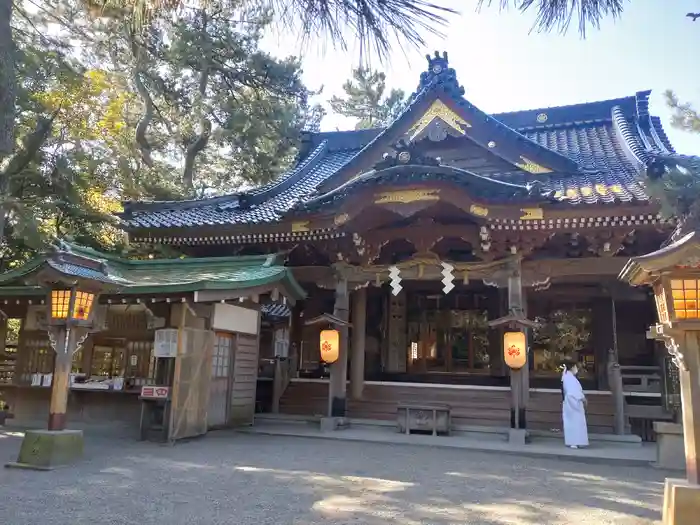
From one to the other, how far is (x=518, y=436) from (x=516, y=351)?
148 centimetres

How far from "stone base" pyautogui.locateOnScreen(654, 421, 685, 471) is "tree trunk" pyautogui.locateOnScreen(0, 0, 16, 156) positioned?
9692 mm

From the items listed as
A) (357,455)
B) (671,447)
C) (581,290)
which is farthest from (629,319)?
(357,455)

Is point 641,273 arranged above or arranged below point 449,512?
above

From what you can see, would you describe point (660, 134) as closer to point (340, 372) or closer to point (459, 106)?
point (459, 106)

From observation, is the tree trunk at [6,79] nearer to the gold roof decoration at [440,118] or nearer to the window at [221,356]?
the window at [221,356]

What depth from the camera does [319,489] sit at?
5.97m

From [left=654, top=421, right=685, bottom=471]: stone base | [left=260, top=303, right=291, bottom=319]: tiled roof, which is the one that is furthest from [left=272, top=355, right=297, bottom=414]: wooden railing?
[left=654, top=421, right=685, bottom=471]: stone base

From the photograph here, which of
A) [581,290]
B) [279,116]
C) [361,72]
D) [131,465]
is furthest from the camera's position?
[279,116]

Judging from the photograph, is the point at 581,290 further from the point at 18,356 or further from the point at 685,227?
the point at 18,356

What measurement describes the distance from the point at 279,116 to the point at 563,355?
14.8 metres

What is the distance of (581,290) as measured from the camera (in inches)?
538

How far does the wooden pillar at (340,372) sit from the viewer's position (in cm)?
1116

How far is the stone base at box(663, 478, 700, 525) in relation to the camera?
14.6 ft

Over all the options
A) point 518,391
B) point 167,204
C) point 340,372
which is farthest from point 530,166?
point 167,204
